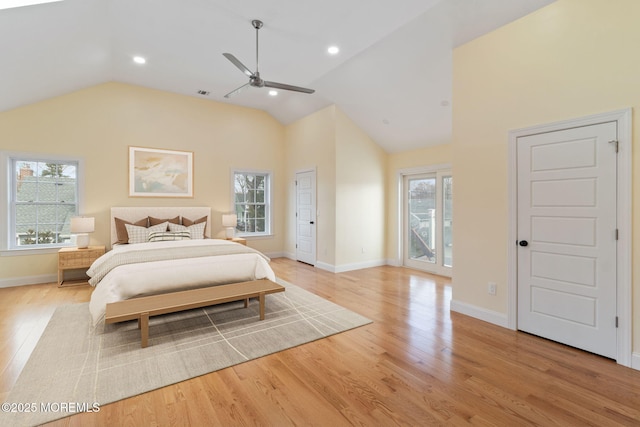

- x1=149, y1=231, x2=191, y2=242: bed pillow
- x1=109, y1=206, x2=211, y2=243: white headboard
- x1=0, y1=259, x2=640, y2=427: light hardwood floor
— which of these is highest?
x1=109, y1=206, x2=211, y2=243: white headboard

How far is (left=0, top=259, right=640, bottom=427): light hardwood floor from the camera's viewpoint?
184cm

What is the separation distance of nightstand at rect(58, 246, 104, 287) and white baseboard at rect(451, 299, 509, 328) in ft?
17.7

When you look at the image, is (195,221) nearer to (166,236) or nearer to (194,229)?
(194,229)

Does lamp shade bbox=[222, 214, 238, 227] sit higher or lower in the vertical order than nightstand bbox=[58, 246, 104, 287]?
higher

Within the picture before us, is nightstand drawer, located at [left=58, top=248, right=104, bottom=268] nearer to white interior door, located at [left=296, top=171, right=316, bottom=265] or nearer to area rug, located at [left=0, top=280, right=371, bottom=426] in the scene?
area rug, located at [left=0, top=280, right=371, bottom=426]

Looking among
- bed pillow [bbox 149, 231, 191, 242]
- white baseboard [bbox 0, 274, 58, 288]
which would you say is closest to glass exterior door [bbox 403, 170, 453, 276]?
bed pillow [bbox 149, 231, 191, 242]

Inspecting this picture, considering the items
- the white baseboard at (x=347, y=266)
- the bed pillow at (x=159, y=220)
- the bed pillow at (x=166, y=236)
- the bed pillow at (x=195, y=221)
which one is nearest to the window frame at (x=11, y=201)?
the bed pillow at (x=159, y=220)

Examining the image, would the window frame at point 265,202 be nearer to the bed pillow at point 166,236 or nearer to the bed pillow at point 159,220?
the bed pillow at point 159,220

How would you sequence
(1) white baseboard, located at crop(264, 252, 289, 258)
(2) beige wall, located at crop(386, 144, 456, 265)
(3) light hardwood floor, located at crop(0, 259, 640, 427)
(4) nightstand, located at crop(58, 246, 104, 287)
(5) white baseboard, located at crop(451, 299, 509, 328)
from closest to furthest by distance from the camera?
1. (3) light hardwood floor, located at crop(0, 259, 640, 427)
2. (5) white baseboard, located at crop(451, 299, 509, 328)
3. (4) nightstand, located at crop(58, 246, 104, 287)
4. (2) beige wall, located at crop(386, 144, 456, 265)
5. (1) white baseboard, located at crop(264, 252, 289, 258)

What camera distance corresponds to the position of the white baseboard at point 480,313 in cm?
322

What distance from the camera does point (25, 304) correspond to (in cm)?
384

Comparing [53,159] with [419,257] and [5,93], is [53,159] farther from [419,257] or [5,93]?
[419,257]

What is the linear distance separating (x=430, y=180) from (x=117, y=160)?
5.89 m

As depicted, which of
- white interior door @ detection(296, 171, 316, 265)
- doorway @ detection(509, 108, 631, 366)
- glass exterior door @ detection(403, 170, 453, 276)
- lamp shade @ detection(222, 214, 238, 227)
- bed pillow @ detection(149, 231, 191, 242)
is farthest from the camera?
white interior door @ detection(296, 171, 316, 265)
